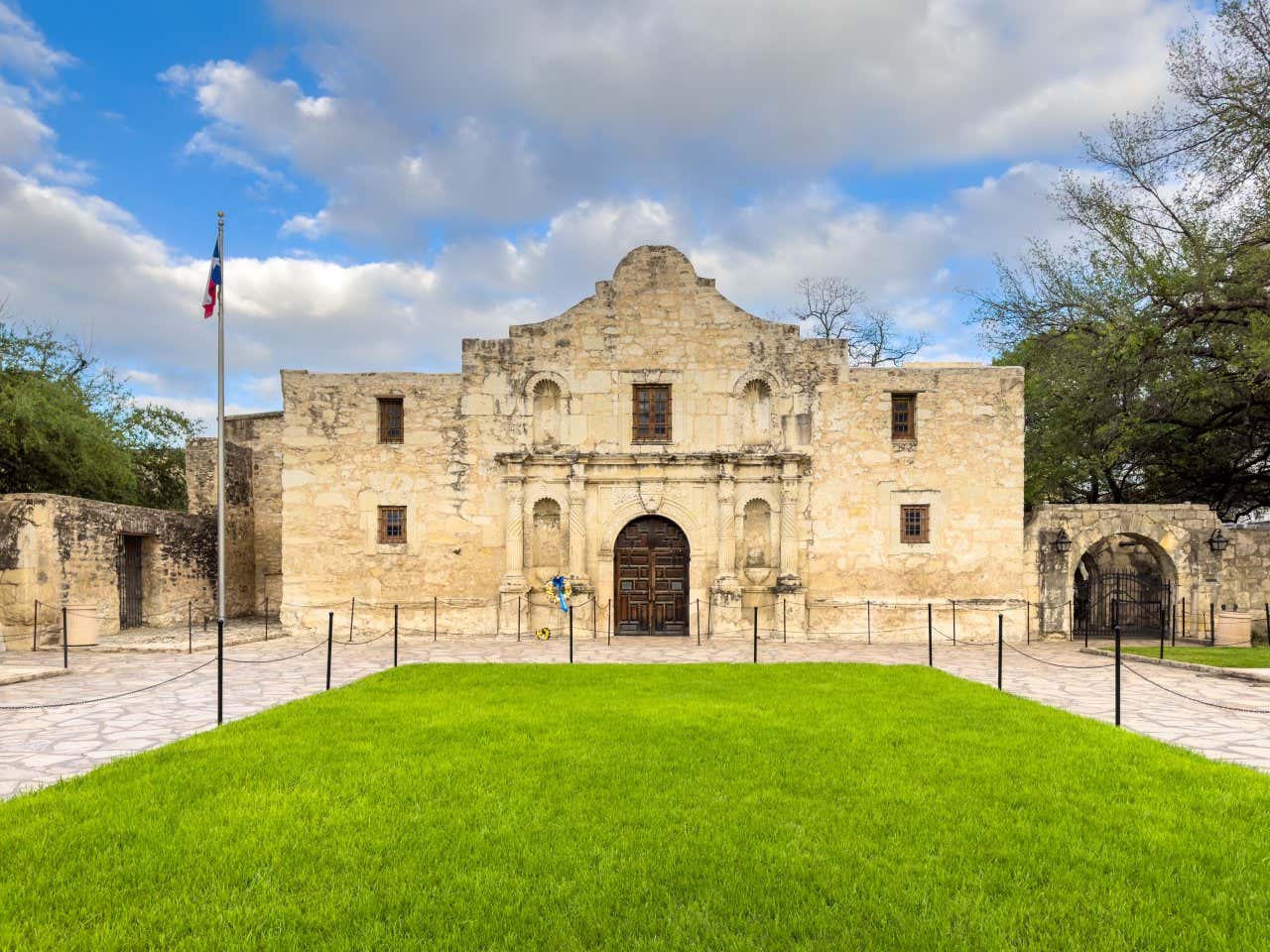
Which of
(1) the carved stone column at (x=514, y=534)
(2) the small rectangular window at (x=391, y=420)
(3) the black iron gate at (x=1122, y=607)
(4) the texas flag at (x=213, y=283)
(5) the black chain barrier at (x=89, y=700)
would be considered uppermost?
(4) the texas flag at (x=213, y=283)

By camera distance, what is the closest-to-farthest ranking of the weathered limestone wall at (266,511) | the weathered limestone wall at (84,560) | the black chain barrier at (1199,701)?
the black chain barrier at (1199,701)
the weathered limestone wall at (84,560)
the weathered limestone wall at (266,511)

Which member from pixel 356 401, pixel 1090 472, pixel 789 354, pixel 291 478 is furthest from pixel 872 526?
pixel 291 478

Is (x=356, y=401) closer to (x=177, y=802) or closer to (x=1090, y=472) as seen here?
(x=177, y=802)

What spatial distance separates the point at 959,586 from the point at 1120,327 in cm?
741

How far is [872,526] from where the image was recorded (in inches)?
698

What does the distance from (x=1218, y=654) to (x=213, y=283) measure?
74.0ft

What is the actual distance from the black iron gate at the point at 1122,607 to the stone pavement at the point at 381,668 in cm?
417

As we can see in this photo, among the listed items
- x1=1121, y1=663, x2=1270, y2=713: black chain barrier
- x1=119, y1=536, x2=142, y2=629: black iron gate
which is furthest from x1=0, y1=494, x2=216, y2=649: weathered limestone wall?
x1=1121, y1=663, x2=1270, y2=713: black chain barrier

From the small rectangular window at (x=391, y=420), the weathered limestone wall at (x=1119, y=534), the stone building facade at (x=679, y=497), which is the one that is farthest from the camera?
the small rectangular window at (x=391, y=420)

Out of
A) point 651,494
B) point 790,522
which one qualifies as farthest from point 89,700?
point 790,522

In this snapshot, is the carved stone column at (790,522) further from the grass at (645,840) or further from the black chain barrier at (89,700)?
the black chain barrier at (89,700)

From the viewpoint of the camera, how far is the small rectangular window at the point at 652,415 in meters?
18.1

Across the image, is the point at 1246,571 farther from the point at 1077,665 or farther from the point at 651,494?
the point at 651,494

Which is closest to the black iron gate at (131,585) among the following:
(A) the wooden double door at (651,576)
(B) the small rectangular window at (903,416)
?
(A) the wooden double door at (651,576)
